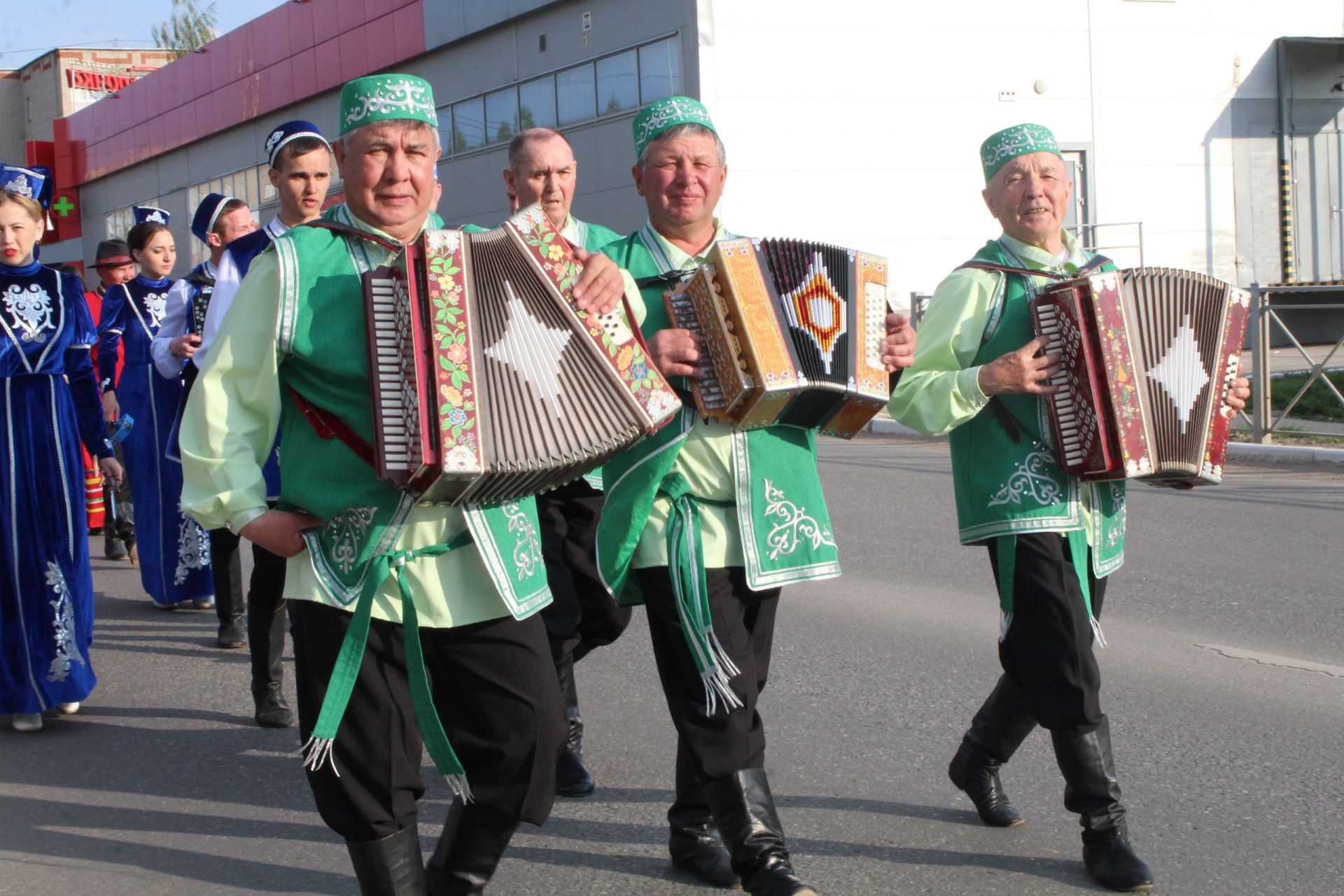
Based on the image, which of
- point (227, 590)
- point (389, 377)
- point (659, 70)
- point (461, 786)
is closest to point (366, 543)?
point (389, 377)

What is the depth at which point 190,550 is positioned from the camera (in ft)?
25.5

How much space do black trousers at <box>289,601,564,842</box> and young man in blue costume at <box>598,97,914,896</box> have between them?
53 centimetres

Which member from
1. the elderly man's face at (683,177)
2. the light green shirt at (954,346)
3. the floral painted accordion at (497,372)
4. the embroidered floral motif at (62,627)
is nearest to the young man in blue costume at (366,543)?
the floral painted accordion at (497,372)

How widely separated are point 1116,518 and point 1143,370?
438 mm

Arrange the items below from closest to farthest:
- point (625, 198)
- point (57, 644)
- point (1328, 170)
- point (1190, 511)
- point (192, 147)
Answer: point (57, 644) < point (1190, 511) < point (625, 198) < point (1328, 170) < point (192, 147)

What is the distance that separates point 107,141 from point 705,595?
50.2m

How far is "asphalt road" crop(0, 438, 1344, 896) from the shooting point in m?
3.99

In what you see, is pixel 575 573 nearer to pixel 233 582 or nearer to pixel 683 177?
pixel 683 177

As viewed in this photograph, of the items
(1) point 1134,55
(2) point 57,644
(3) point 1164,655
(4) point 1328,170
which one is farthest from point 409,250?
(4) point 1328,170

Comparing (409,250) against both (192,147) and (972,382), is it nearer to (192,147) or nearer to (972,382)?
(972,382)

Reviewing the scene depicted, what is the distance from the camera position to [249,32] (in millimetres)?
37688

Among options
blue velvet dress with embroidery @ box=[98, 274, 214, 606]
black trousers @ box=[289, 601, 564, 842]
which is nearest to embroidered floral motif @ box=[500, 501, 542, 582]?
black trousers @ box=[289, 601, 564, 842]

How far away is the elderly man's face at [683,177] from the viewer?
3748 millimetres

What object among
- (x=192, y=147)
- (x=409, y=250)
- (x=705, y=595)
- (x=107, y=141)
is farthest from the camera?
(x=107, y=141)
